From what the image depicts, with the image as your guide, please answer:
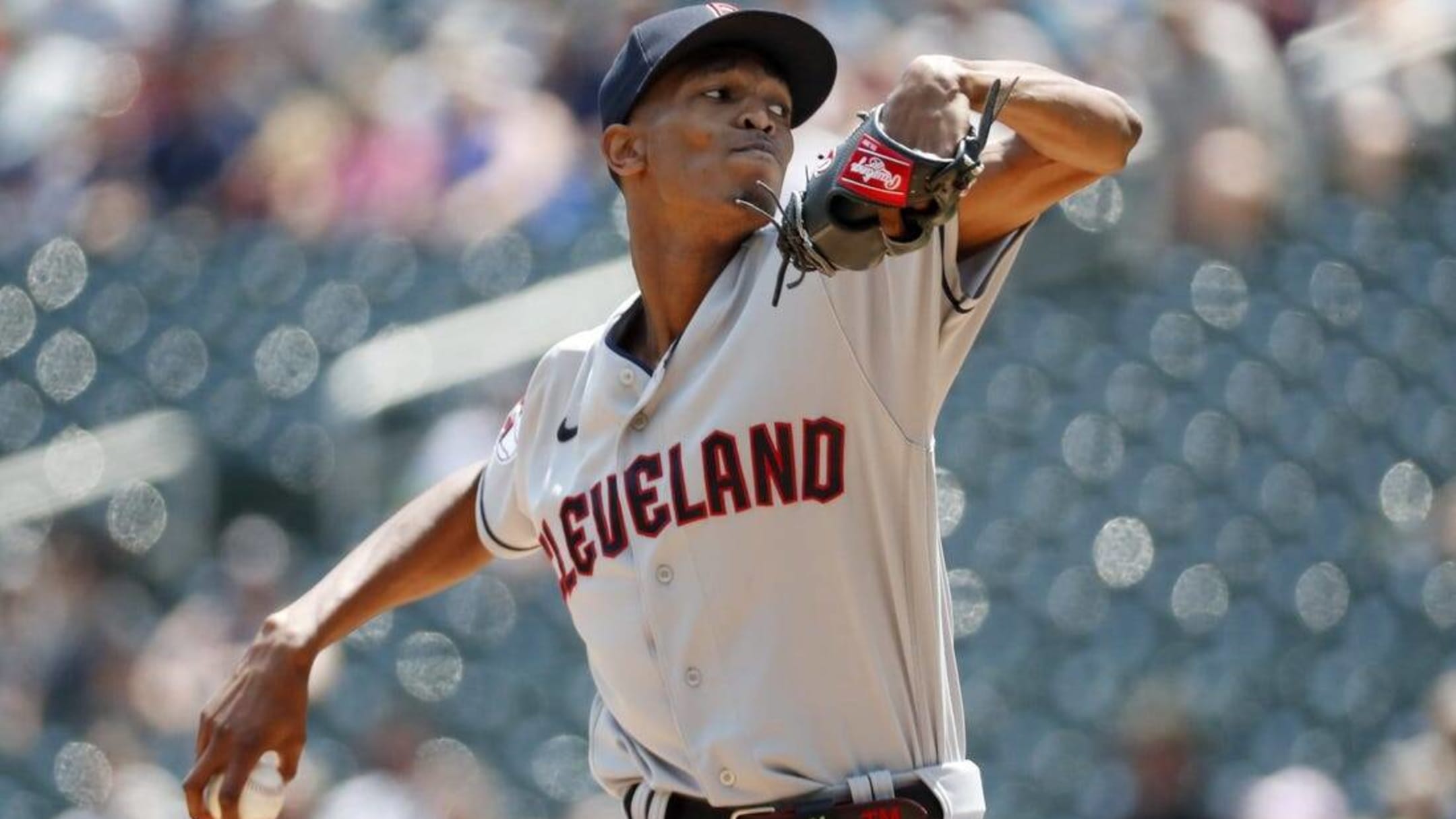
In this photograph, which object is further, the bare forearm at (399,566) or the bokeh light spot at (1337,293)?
the bokeh light spot at (1337,293)

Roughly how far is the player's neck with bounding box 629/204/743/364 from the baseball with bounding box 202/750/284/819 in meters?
0.69

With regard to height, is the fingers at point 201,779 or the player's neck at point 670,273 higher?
the player's neck at point 670,273

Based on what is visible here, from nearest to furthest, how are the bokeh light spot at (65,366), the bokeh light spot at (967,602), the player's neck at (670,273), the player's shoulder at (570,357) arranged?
1. the player's neck at (670,273)
2. the player's shoulder at (570,357)
3. the bokeh light spot at (967,602)
4. the bokeh light spot at (65,366)

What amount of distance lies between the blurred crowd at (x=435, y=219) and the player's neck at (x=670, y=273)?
189 cm

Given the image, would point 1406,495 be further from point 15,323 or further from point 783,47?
point 15,323

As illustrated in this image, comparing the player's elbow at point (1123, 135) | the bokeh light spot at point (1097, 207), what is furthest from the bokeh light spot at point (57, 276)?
the player's elbow at point (1123, 135)

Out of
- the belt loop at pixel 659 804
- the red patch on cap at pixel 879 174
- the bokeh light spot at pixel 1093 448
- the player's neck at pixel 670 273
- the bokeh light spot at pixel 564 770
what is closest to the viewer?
the red patch on cap at pixel 879 174

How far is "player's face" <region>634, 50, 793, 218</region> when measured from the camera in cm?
258

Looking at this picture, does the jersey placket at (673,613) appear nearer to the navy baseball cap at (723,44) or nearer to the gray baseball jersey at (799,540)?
the gray baseball jersey at (799,540)

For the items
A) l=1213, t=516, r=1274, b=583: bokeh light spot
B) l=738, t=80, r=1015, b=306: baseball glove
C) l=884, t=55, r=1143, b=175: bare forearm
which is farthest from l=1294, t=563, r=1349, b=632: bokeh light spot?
l=738, t=80, r=1015, b=306: baseball glove

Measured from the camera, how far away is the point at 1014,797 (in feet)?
14.4

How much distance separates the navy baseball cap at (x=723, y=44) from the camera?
259 cm

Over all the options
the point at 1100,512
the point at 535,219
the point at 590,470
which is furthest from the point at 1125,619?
the point at 590,470

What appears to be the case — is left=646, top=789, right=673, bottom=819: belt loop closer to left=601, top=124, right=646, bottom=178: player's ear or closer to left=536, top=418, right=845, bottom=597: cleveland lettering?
left=536, top=418, right=845, bottom=597: cleveland lettering
